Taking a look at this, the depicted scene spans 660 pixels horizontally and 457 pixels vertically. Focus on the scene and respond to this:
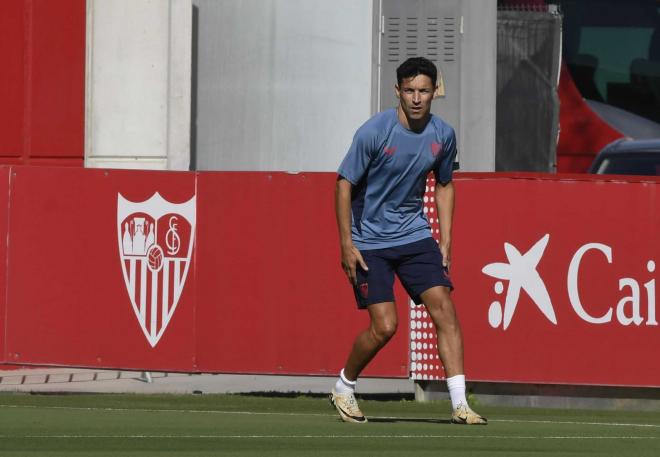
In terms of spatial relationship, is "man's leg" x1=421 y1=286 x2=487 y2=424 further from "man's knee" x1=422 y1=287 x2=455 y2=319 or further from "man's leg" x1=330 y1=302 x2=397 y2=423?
"man's leg" x1=330 y1=302 x2=397 y2=423

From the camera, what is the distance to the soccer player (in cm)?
850

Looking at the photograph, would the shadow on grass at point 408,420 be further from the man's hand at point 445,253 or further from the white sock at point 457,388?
the man's hand at point 445,253

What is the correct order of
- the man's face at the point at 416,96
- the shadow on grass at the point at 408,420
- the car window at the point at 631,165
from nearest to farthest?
1. the man's face at the point at 416,96
2. the shadow on grass at the point at 408,420
3. the car window at the point at 631,165

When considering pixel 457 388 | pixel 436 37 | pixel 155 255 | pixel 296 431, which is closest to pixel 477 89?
pixel 436 37

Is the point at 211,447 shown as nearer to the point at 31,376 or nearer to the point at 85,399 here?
the point at 85,399

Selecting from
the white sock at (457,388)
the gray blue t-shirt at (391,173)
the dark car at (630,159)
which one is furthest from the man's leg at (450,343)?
the dark car at (630,159)

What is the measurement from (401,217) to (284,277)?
308cm

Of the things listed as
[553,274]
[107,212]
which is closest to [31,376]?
[107,212]

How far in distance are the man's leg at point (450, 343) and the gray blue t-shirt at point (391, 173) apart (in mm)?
310

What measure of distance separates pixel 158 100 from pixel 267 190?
4985 millimetres

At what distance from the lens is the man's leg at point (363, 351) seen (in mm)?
8703

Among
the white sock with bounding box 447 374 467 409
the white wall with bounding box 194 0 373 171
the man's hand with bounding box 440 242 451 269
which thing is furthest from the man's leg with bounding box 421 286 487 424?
the white wall with bounding box 194 0 373 171

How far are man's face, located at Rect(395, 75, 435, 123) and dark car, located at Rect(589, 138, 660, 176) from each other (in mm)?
9098

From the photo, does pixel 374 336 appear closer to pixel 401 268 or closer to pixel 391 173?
pixel 401 268
